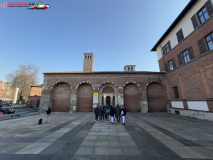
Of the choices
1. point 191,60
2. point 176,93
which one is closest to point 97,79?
point 176,93

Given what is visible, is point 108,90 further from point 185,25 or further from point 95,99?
point 185,25

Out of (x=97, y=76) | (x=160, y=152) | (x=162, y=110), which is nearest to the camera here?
(x=160, y=152)

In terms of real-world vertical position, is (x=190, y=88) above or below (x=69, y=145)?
above

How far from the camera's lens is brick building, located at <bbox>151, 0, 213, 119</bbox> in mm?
10570

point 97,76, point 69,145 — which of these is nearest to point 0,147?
point 69,145

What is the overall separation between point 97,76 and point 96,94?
3780 millimetres

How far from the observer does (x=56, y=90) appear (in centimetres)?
1884

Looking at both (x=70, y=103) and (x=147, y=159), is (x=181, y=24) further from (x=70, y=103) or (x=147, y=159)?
(x=70, y=103)

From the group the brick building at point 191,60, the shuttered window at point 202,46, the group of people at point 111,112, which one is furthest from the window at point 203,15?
the group of people at point 111,112

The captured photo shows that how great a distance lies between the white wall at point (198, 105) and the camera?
35.5 ft

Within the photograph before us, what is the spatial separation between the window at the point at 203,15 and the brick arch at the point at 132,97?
43.1 ft

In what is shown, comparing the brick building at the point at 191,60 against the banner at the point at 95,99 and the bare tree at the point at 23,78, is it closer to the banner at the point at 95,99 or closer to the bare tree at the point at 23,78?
the banner at the point at 95,99

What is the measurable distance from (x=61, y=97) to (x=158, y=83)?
67.5 feet

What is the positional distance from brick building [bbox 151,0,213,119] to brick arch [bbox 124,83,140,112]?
19.7ft
